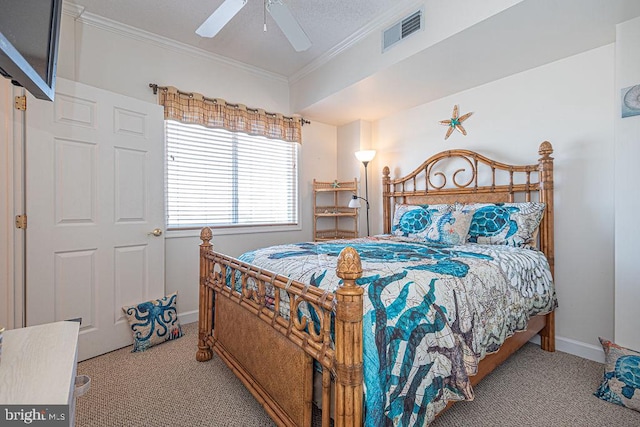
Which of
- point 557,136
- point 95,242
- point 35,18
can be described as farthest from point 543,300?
point 95,242

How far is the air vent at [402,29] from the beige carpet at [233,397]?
259 cm

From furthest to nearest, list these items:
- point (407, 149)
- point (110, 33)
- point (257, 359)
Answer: point (407, 149), point (110, 33), point (257, 359)

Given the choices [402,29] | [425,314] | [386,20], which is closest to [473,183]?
[402,29]

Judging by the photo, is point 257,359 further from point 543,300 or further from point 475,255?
point 543,300

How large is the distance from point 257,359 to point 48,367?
0.96 metres

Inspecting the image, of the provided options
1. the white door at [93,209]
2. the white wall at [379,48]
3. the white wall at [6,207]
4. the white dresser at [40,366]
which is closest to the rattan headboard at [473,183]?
the white wall at [379,48]

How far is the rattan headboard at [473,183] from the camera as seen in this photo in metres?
2.38

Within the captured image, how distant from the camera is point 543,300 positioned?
6.99 feet

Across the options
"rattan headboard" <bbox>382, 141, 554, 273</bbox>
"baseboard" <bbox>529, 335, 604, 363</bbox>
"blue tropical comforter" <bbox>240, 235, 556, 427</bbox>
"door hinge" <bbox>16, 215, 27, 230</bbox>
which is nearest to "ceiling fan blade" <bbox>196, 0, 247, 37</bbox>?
"blue tropical comforter" <bbox>240, 235, 556, 427</bbox>

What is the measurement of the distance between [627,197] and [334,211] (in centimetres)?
281

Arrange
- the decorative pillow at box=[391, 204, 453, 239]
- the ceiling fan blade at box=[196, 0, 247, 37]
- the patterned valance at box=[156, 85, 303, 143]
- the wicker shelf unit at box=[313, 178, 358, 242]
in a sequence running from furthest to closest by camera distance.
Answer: the wicker shelf unit at box=[313, 178, 358, 242], the patterned valance at box=[156, 85, 303, 143], the decorative pillow at box=[391, 204, 453, 239], the ceiling fan blade at box=[196, 0, 247, 37]

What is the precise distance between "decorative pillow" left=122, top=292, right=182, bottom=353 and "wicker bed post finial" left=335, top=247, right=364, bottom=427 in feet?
6.75

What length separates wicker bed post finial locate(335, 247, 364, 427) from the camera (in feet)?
3.33

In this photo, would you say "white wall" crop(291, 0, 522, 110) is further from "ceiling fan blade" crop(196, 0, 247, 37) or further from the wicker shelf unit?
"ceiling fan blade" crop(196, 0, 247, 37)
